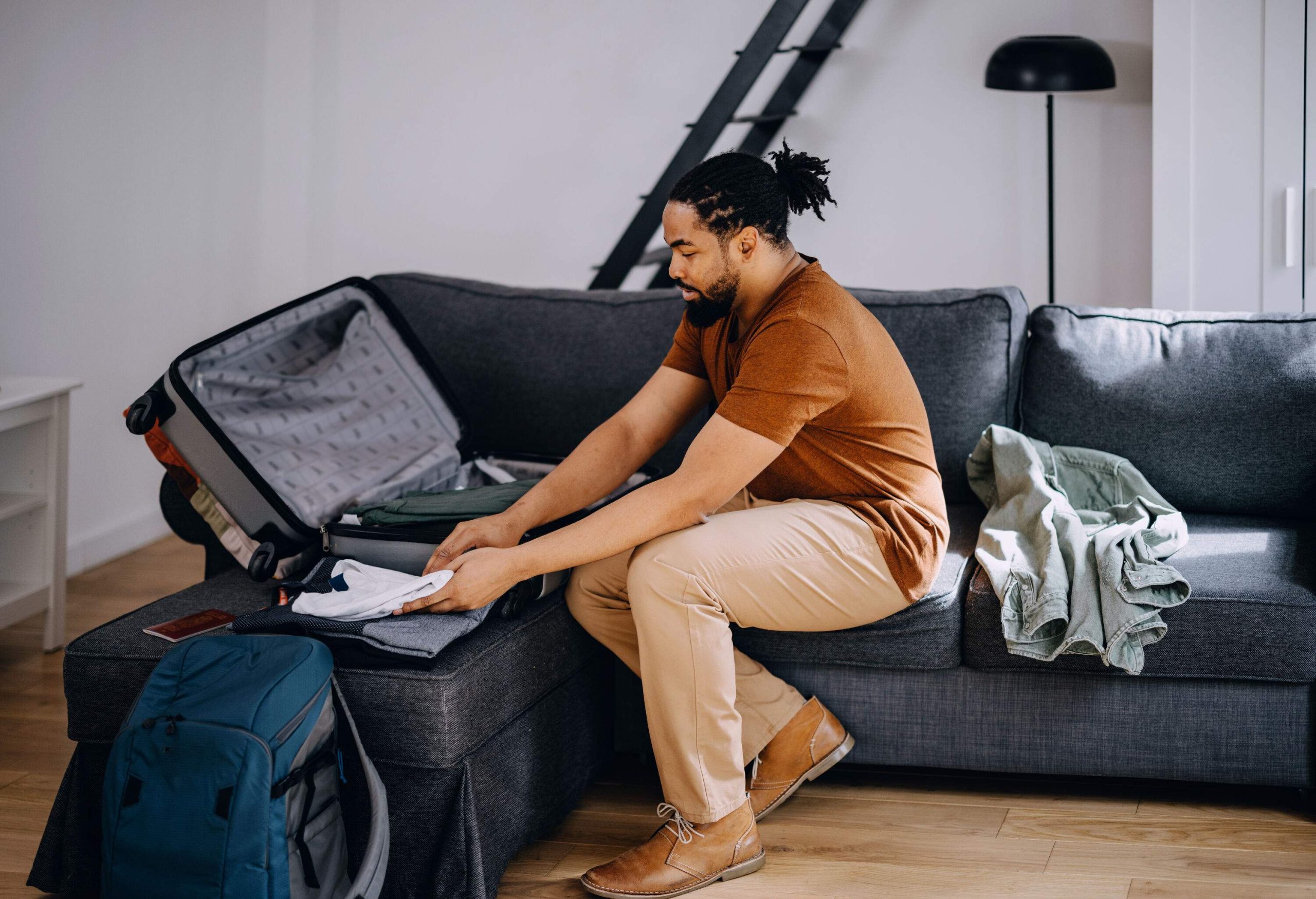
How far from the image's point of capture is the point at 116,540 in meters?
3.56

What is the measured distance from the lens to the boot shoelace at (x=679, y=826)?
1.77 meters

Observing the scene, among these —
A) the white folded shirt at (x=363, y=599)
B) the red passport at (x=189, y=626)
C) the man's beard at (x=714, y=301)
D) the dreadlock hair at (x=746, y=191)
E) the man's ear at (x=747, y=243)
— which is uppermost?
the dreadlock hair at (x=746, y=191)

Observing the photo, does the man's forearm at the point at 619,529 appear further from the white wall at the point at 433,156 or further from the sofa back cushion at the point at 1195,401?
the white wall at the point at 433,156

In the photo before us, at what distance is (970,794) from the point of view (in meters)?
2.06

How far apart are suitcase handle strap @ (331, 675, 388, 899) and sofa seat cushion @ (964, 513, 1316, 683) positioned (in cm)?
94

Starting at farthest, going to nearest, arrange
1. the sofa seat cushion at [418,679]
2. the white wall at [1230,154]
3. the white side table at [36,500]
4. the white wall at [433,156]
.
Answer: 1. the white wall at [433,156]
2. the white wall at [1230,154]
3. the white side table at [36,500]
4. the sofa seat cushion at [418,679]

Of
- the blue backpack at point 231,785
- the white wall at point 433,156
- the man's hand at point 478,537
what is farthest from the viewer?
the white wall at point 433,156

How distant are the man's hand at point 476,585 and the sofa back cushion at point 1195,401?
116cm

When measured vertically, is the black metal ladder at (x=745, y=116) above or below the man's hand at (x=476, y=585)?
above

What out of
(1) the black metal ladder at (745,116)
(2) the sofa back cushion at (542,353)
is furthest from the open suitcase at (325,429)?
(1) the black metal ladder at (745,116)

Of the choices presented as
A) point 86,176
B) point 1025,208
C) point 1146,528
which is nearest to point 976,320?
point 1146,528

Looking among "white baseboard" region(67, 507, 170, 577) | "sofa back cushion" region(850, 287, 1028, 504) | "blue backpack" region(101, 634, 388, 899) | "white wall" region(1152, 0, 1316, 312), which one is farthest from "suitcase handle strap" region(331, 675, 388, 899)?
"white wall" region(1152, 0, 1316, 312)

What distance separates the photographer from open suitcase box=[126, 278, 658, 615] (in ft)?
6.54

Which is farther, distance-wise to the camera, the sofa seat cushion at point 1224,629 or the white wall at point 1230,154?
the white wall at point 1230,154
